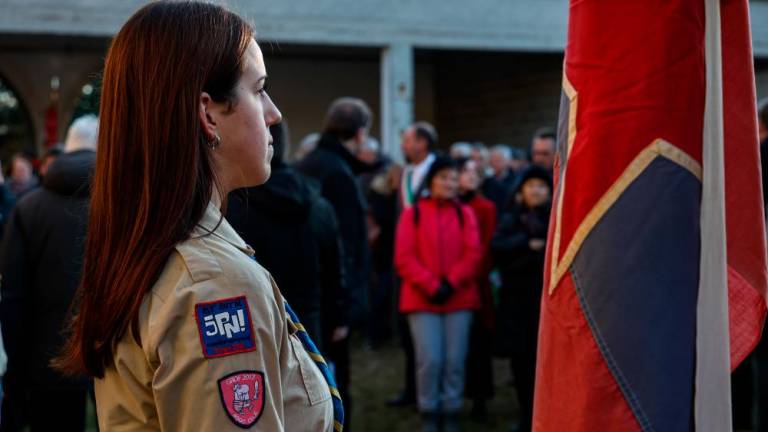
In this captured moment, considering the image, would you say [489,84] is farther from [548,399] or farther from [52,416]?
[548,399]

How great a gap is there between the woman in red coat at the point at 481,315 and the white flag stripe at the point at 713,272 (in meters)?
4.51

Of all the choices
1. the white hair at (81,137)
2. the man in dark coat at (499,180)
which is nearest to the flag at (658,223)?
the white hair at (81,137)

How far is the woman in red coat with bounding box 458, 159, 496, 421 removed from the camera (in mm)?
7051

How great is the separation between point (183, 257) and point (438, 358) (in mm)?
5083

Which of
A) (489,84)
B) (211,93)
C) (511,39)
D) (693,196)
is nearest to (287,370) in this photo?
(211,93)

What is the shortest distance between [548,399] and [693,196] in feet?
2.04

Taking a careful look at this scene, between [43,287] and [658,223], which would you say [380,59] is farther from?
[658,223]

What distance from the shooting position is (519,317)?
6.18m

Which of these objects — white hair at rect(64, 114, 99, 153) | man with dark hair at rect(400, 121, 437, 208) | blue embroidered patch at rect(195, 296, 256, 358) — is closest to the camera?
blue embroidered patch at rect(195, 296, 256, 358)

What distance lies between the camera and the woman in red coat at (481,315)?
705 centimetres

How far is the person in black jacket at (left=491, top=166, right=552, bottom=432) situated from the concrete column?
831 cm

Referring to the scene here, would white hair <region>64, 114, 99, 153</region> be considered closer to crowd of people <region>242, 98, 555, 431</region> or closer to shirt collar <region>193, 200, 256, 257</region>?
crowd of people <region>242, 98, 555, 431</region>

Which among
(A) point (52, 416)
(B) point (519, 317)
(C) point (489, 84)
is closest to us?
(A) point (52, 416)

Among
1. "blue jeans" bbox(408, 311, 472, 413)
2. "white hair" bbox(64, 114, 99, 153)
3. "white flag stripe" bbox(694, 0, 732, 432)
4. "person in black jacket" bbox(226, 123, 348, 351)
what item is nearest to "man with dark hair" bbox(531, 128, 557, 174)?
"blue jeans" bbox(408, 311, 472, 413)
